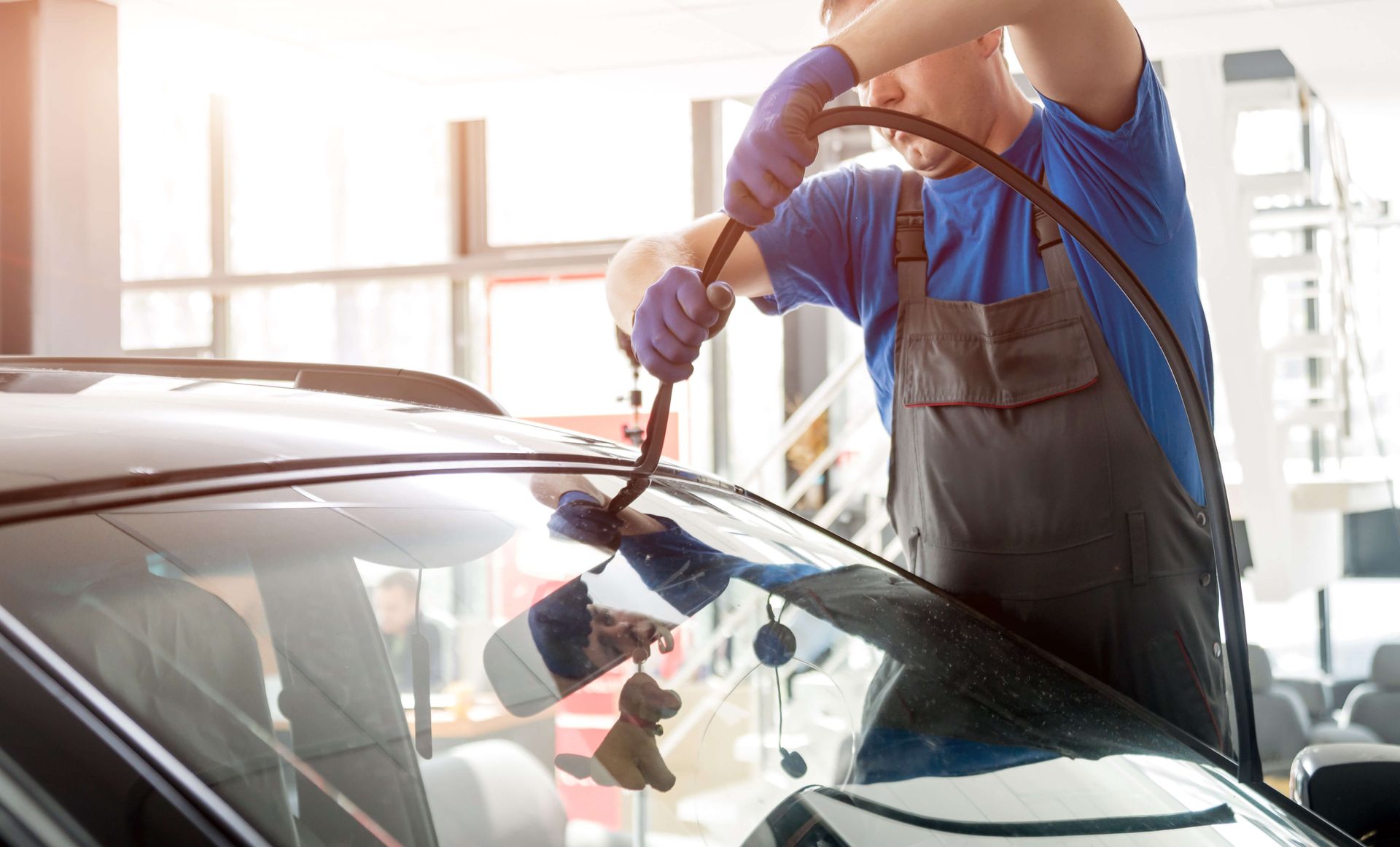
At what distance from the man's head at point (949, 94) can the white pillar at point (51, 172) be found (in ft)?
10.7

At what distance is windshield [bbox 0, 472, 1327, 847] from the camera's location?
615mm

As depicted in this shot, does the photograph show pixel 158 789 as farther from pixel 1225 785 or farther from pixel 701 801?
pixel 1225 785

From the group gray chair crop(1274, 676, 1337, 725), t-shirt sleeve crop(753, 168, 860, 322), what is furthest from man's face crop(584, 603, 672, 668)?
gray chair crop(1274, 676, 1337, 725)

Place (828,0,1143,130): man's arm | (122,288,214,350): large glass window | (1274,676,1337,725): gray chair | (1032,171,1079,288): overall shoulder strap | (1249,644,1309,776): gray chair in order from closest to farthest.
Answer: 1. (828,0,1143,130): man's arm
2. (1032,171,1079,288): overall shoulder strap
3. (1249,644,1309,776): gray chair
4. (1274,676,1337,725): gray chair
5. (122,288,214,350): large glass window

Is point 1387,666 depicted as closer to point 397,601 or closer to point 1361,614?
point 1361,614

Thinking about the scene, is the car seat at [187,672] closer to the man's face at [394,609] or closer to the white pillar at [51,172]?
the man's face at [394,609]

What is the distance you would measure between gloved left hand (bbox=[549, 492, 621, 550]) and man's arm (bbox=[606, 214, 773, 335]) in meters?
0.52

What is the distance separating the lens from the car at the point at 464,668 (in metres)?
0.58

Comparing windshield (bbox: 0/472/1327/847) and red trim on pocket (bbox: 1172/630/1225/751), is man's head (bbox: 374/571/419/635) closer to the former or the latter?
windshield (bbox: 0/472/1327/847)

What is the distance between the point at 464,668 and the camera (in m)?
0.73

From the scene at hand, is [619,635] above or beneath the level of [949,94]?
beneath

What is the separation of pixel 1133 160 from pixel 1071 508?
33cm

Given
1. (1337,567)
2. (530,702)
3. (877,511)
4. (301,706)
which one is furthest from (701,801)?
(1337,567)

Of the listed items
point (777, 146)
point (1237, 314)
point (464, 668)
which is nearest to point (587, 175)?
point (1237, 314)
